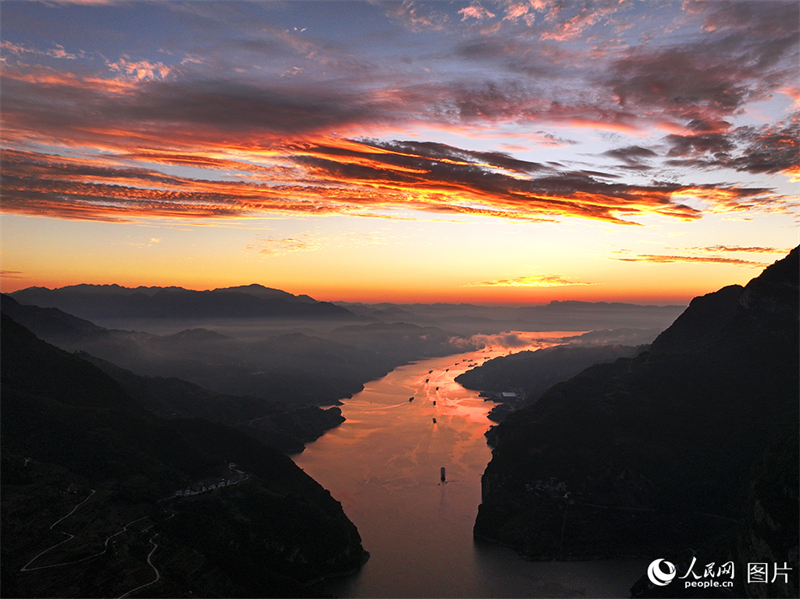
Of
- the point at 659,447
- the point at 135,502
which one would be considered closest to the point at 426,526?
the point at 659,447

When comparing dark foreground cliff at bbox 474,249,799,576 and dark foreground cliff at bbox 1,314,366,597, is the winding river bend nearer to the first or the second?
dark foreground cliff at bbox 474,249,799,576

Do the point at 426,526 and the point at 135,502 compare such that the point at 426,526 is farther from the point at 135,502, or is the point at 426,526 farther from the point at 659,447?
the point at 135,502

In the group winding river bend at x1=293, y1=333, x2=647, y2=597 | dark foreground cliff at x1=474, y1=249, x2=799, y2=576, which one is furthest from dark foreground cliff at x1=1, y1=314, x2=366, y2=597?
dark foreground cliff at x1=474, y1=249, x2=799, y2=576

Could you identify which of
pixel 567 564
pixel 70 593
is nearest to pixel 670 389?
pixel 567 564

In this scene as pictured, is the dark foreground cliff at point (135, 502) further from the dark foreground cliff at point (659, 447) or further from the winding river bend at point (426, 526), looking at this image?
the dark foreground cliff at point (659, 447)

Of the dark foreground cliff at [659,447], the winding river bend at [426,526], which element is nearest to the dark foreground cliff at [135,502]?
the winding river bend at [426,526]

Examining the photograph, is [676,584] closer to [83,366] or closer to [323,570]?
[323,570]

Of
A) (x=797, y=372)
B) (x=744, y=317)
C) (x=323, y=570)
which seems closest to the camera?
(x=323, y=570)
